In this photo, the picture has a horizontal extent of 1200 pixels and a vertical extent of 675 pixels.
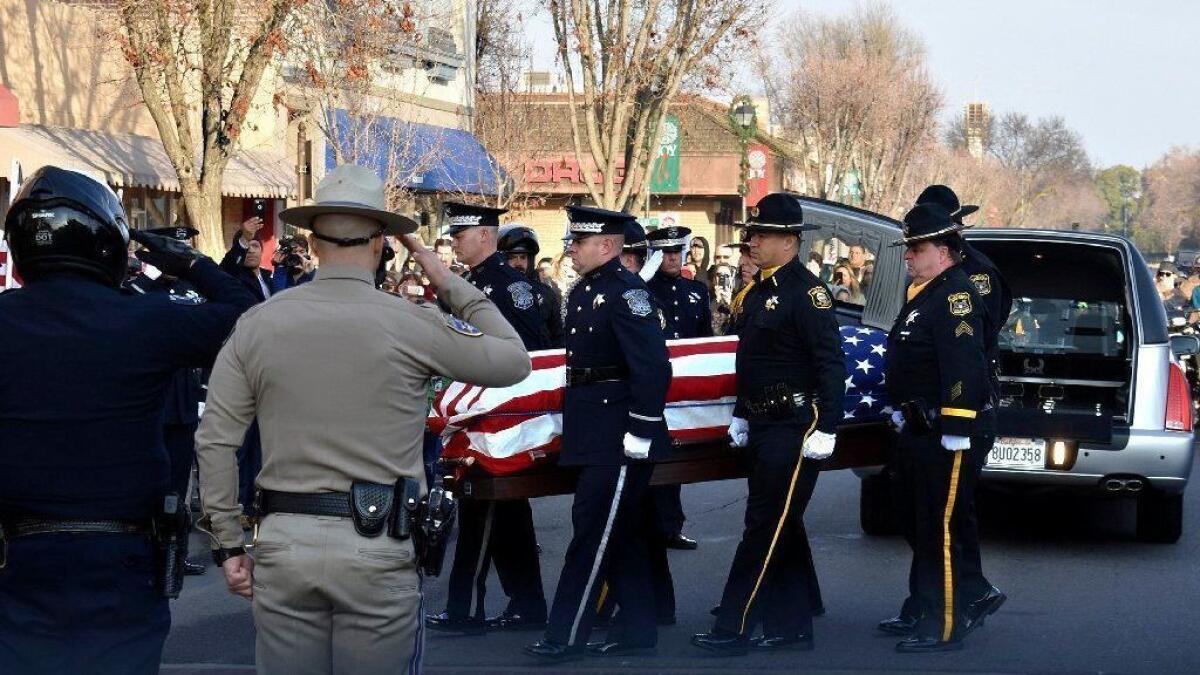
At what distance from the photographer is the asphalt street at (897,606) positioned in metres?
7.57

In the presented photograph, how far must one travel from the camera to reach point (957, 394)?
7.67m

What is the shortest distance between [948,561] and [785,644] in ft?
2.72

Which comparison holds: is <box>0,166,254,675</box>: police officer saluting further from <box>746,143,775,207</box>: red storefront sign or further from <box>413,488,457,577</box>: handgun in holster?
<box>746,143,775,207</box>: red storefront sign

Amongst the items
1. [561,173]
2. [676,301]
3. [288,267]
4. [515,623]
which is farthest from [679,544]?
[561,173]

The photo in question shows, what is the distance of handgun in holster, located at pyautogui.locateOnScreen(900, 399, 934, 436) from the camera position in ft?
25.6

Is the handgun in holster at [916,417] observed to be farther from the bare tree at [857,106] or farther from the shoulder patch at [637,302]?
the bare tree at [857,106]

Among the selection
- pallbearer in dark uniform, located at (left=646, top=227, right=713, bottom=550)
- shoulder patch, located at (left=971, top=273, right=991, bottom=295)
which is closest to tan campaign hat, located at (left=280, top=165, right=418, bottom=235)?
shoulder patch, located at (left=971, top=273, right=991, bottom=295)

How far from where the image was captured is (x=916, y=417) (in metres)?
7.85

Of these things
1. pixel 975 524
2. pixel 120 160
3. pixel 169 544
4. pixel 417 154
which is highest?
pixel 417 154

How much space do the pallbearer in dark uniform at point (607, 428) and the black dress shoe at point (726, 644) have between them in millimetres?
254

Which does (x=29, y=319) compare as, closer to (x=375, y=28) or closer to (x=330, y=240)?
(x=330, y=240)

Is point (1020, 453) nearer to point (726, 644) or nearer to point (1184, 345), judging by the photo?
point (1184, 345)

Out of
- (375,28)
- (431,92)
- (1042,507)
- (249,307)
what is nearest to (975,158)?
(431,92)

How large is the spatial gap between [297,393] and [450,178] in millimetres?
27938
